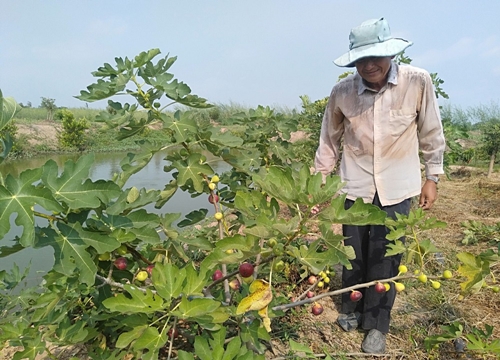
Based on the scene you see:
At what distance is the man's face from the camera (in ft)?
5.47

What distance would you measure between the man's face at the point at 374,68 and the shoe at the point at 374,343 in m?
1.24

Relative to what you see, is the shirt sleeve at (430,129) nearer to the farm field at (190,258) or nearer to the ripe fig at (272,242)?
the farm field at (190,258)

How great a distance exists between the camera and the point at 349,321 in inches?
78.5

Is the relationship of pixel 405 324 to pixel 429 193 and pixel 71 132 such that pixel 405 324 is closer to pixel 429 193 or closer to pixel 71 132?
pixel 429 193

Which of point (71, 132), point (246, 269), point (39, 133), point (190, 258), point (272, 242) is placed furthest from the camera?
point (39, 133)

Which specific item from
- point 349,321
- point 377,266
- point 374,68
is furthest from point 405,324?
point 374,68

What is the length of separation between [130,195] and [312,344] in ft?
3.93

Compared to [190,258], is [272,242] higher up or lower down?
higher up

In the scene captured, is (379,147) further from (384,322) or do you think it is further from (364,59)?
(384,322)

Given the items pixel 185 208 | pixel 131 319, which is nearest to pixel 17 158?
pixel 185 208

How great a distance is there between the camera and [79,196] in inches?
37.0

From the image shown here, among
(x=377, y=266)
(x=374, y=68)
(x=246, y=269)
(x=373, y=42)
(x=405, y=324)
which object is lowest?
(x=405, y=324)

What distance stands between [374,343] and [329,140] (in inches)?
42.3

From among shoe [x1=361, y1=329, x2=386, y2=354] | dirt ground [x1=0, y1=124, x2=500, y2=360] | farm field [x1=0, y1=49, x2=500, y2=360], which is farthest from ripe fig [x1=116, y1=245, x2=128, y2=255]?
shoe [x1=361, y1=329, x2=386, y2=354]
